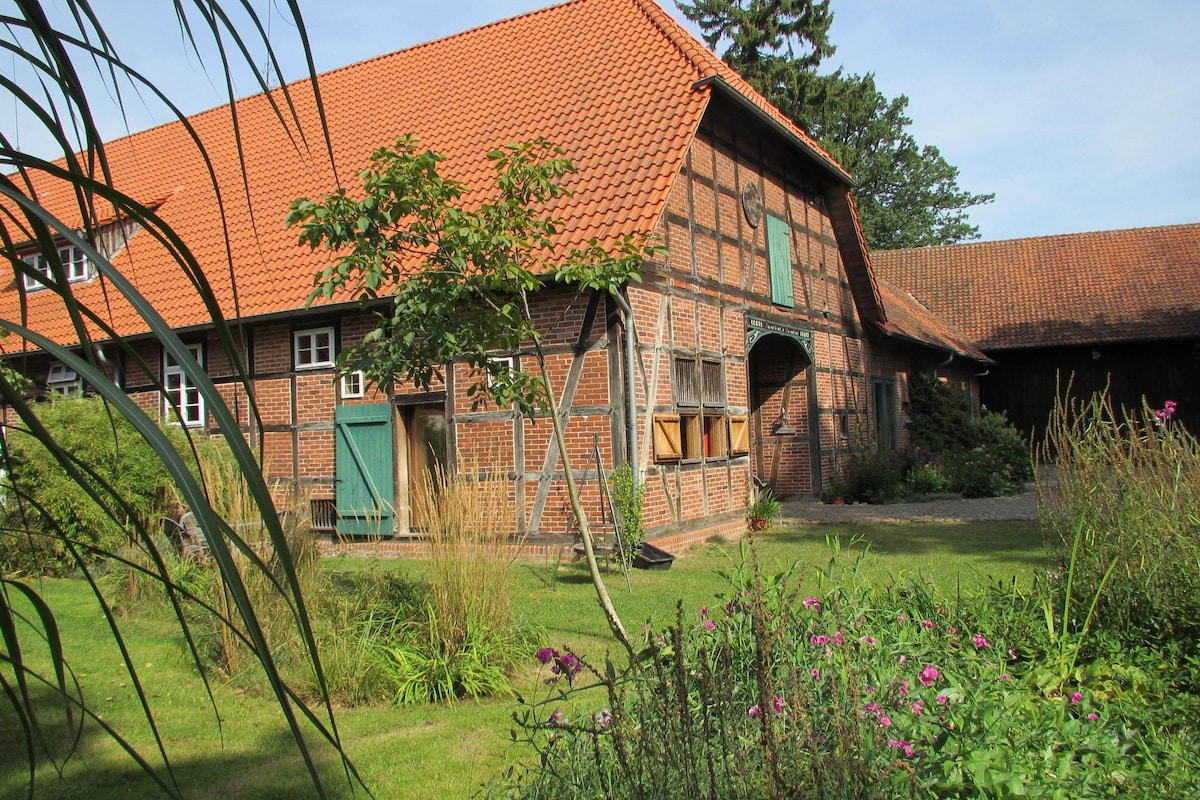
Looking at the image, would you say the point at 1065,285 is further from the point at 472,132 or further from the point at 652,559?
the point at 652,559

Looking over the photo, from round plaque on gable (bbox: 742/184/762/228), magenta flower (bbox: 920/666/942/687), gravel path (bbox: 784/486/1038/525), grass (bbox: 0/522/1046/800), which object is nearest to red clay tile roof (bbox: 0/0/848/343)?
round plaque on gable (bbox: 742/184/762/228)

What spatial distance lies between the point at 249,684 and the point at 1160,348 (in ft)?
82.4

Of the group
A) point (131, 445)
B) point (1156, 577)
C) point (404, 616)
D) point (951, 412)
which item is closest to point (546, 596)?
point (404, 616)

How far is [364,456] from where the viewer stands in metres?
12.2

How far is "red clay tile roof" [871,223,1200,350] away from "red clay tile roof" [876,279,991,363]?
119 cm

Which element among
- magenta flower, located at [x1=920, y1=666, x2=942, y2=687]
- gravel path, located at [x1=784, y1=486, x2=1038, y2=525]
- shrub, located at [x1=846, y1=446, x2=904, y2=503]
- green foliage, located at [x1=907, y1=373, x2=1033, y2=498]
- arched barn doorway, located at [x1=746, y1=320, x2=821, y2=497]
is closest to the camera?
magenta flower, located at [x1=920, y1=666, x2=942, y2=687]

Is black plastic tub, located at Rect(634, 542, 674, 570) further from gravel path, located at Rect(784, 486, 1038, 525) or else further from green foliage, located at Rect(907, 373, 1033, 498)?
green foliage, located at Rect(907, 373, 1033, 498)

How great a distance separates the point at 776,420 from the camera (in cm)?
1622

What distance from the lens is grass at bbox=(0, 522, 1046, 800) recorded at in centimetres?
424

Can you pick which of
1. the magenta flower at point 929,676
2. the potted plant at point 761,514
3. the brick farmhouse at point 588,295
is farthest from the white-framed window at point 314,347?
the magenta flower at point 929,676

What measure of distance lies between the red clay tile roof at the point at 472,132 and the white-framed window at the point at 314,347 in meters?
0.51

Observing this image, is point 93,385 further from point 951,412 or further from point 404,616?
point 951,412

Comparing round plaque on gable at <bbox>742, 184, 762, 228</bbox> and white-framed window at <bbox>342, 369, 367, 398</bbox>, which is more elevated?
round plaque on gable at <bbox>742, 184, 762, 228</bbox>

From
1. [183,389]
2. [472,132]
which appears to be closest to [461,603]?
[472,132]
